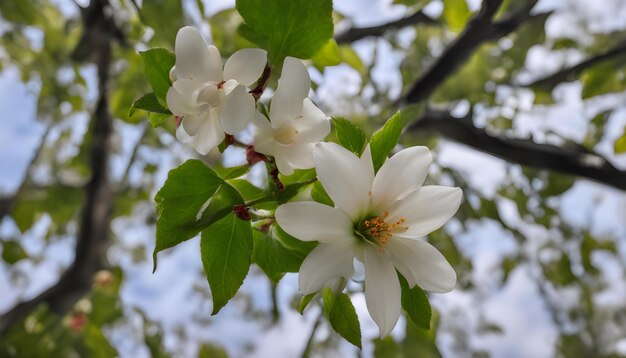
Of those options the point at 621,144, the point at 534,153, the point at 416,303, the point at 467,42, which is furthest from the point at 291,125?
the point at 534,153

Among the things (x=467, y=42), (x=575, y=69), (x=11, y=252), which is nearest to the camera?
(x=467, y=42)

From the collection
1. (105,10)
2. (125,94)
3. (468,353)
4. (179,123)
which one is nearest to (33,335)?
(125,94)

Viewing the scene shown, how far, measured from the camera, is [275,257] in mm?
269

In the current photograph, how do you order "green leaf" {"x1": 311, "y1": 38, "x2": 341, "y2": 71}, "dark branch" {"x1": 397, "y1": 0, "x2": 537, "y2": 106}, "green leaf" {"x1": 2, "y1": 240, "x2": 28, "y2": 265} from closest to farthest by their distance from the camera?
"green leaf" {"x1": 311, "y1": 38, "x2": 341, "y2": 71} → "dark branch" {"x1": 397, "y1": 0, "x2": 537, "y2": 106} → "green leaf" {"x1": 2, "y1": 240, "x2": 28, "y2": 265}

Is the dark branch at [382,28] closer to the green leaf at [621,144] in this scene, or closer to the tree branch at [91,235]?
the green leaf at [621,144]

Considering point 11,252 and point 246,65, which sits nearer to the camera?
point 246,65

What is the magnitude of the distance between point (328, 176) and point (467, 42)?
0.45 metres

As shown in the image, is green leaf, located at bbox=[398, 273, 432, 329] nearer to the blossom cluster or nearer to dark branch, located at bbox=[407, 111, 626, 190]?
the blossom cluster

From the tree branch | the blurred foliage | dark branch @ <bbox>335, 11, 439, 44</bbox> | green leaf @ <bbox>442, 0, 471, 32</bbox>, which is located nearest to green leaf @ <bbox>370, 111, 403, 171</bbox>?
the blurred foliage

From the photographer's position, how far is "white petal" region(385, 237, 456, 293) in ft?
0.80

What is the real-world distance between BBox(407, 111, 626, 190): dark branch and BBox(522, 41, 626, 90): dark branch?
0.12 m

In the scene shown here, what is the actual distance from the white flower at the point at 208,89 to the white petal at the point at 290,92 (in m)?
0.01

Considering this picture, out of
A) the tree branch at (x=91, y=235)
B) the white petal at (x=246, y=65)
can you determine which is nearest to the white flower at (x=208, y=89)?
the white petal at (x=246, y=65)

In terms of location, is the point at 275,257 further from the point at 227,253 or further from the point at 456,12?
the point at 456,12
